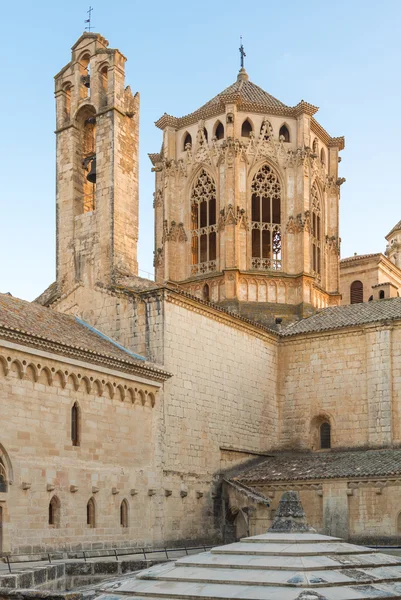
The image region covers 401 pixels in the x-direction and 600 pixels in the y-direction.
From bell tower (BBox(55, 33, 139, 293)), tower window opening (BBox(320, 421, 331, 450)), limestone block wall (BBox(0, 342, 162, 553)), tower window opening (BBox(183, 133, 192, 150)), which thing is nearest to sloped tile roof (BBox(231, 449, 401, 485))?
tower window opening (BBox(320, 421, 331, 450))

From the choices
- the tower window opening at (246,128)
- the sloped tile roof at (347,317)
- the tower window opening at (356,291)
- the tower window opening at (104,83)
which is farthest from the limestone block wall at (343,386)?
Answer: the tower window opening at (104,83)

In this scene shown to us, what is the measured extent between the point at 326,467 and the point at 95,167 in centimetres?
1327

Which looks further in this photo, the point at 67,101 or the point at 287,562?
the point at 67,101

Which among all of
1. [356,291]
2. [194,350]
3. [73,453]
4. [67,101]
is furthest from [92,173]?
[356,291]

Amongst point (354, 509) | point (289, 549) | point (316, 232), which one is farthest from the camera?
point (316, 232)

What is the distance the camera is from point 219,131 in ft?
129

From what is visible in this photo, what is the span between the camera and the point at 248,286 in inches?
1458

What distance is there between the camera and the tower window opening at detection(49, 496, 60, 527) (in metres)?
21.7

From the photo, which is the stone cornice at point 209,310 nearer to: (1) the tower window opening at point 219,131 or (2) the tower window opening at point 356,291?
(1) the tower window opening at point 219,131

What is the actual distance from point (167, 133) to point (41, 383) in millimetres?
21224

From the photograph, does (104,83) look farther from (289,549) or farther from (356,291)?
(289,549)

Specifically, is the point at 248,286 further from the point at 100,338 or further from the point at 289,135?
the point at 100,338

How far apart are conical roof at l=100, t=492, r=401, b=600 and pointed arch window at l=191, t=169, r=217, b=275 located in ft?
79.9

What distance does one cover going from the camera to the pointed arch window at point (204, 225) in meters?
38.4
